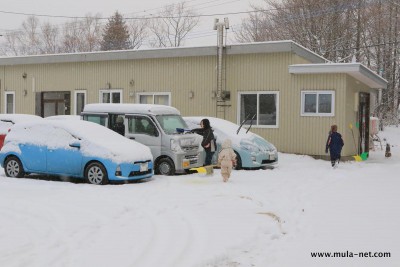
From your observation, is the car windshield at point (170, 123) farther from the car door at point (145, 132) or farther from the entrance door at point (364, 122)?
the entrance door at point (364, 122)

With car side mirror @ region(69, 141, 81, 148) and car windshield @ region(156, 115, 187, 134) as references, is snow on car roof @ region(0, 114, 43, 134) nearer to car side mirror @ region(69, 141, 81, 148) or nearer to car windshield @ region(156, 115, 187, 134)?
car windshield @ region(156, 115, 187, 134)

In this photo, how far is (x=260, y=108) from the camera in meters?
19.4

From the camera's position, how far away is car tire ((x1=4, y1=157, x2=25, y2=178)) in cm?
1262

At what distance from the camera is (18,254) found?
573cm

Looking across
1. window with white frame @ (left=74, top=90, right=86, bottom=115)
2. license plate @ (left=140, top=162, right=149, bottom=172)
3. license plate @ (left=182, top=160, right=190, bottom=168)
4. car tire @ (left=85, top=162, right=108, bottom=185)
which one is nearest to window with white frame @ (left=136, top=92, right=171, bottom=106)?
window with white frame @ (left=74, top=90, right=86, bottom=115)

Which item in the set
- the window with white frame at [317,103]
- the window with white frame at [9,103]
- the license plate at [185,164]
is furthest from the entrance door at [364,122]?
the window with white frame at [9,103]

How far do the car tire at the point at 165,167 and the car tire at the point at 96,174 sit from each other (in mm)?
2210

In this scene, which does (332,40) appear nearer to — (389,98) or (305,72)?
(389,98)

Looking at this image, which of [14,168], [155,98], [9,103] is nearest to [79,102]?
[155,98]

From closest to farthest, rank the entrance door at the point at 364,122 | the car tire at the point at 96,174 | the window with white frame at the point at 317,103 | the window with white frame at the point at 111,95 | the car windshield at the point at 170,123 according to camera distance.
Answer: the car tire at the point at 96,174 → the car windshield at the point at 170,123 → the window with white frame at the point at 317,103 → the entrance door at the point at 364,122 → the window with white frame at the point at 111,95

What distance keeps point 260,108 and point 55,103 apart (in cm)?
1008

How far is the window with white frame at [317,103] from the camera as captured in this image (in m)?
18.0

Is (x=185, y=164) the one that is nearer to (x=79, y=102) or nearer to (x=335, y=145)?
(x=335, y=145)

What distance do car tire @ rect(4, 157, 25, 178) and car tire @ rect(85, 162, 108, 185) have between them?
1.96 meters
